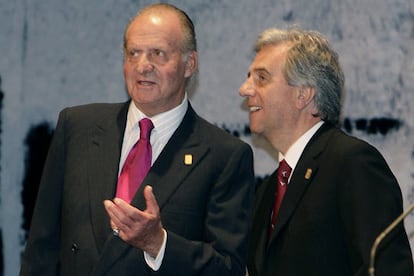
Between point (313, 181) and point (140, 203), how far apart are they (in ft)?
2.09

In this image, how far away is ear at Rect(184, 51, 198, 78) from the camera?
10.6ft

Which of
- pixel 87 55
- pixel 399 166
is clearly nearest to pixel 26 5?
pixel 87 55

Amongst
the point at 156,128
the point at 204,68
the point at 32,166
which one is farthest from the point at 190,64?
the point at 32,166

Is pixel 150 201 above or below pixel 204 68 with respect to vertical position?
below

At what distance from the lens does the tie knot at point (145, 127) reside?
9.91 feet

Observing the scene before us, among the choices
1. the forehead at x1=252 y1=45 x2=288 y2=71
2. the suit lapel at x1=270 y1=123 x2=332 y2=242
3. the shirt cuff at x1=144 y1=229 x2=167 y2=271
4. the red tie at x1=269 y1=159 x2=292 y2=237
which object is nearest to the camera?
the shirt cuff at x1=144 y1=229 x2=167 y2=271

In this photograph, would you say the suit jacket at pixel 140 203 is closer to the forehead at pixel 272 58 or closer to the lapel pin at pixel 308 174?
the lapel pin at pixel 308 174

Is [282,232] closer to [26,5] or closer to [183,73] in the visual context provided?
[183,73]

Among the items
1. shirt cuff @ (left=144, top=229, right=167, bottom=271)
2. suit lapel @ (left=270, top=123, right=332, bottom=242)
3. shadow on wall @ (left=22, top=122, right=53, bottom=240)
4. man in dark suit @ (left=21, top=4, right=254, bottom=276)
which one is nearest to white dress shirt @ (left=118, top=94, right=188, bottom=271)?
man in dark suit @ (left=21, top=4, right=254, bottom=276)

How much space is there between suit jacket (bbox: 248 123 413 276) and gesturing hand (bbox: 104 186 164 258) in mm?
579

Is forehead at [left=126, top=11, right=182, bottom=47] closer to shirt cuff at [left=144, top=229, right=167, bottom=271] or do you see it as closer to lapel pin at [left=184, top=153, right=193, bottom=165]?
lapel pin at [left=184, top=153, right=193, bottom=165]

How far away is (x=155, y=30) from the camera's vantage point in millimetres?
3115

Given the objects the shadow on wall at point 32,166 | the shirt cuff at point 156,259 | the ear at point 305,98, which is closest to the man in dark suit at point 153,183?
the shirt cuff at point 156,259

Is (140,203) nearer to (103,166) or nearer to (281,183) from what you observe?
(103,166)
